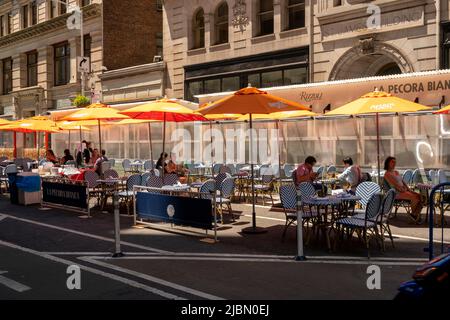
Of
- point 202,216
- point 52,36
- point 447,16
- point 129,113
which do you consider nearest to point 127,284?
point 202,216

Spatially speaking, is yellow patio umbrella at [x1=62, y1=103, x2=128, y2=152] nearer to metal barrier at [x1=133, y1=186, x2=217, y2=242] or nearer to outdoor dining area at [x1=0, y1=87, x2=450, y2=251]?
outdoor dining area at [x1=0, y1=87, x2=450, y2=251]

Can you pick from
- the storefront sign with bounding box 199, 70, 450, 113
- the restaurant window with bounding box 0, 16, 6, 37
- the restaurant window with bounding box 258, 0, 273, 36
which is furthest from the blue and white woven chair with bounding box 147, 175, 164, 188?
the restaurant window with bounding box 0, 16, 6, 37

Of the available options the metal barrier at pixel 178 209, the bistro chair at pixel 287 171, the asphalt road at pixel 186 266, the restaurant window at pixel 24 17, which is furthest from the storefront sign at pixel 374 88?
the restaurant window at pixel 24 17

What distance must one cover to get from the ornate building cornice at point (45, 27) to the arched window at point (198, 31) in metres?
8.47

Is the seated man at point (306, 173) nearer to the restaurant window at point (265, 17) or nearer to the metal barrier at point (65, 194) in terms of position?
the metal barrier at point (65, 194)

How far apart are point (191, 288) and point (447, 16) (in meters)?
15.1

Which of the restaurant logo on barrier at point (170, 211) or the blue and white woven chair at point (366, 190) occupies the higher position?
the blue and white woven chair at point (366, 190)

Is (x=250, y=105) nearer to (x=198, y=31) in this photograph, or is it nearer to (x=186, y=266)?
(x=186, y=266)

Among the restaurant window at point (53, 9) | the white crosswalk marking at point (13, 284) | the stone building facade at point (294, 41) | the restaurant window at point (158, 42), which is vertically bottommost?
the white crosswalk marking at point (13, 284)

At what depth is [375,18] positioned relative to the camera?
1950 centimetres

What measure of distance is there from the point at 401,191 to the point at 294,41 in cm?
1212

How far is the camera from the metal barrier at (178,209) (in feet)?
33.3

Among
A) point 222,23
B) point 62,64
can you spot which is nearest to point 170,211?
point 222,23

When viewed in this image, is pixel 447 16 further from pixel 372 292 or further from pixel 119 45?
pixel 119 45
